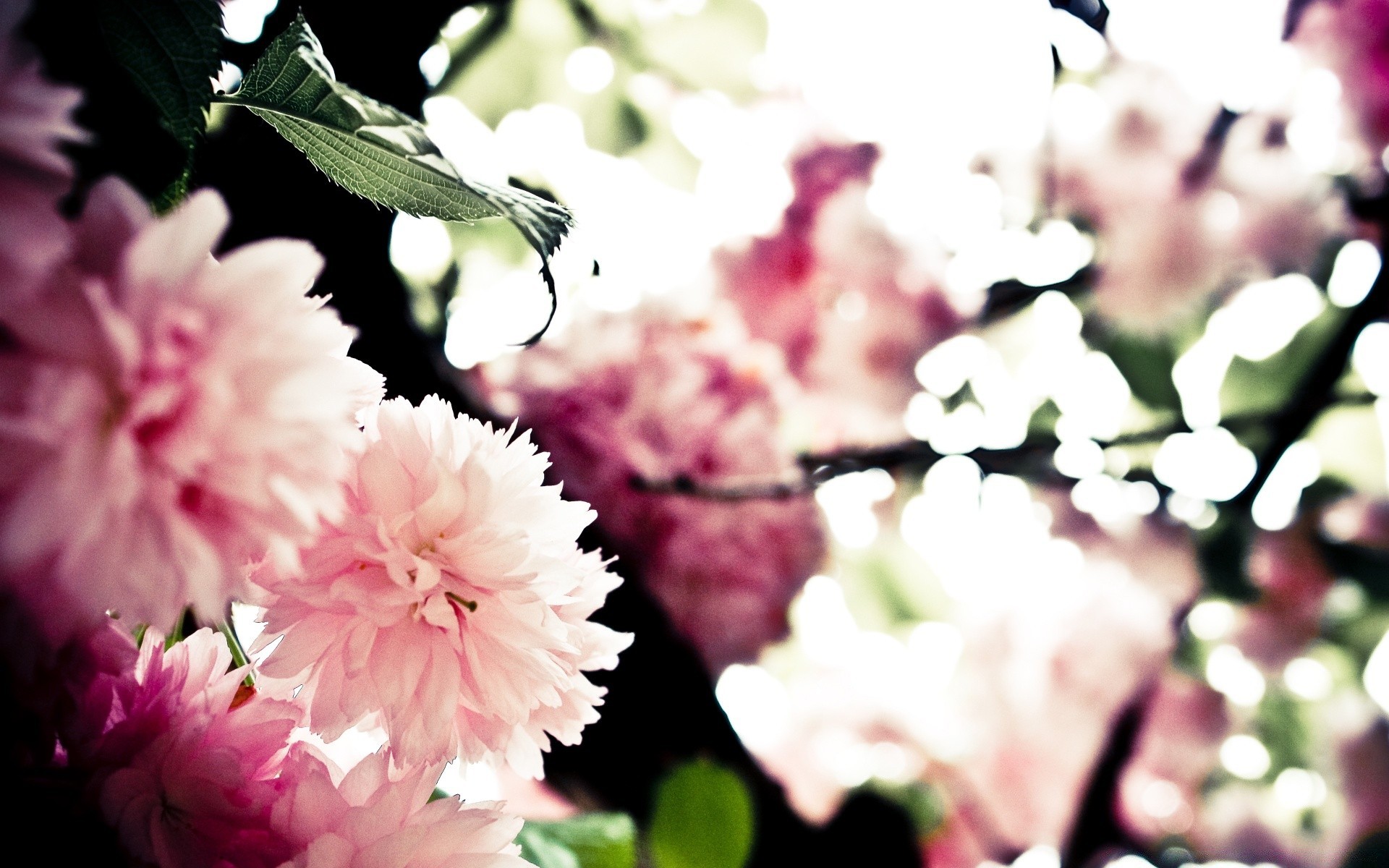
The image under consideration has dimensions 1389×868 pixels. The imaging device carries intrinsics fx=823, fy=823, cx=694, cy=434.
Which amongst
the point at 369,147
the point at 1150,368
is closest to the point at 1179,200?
the point at 1150,368

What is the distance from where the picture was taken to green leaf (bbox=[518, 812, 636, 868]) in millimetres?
321

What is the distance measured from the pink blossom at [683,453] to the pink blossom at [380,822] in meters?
0.46

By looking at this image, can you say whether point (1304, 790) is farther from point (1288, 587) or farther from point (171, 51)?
point (171, 51)

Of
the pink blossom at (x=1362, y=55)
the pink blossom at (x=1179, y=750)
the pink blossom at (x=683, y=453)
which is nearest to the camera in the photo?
the pink blossom at (x=683, y=453)

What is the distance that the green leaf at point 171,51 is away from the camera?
11 centimetres

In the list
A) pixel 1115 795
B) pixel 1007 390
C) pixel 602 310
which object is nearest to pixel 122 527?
pixel 602 310

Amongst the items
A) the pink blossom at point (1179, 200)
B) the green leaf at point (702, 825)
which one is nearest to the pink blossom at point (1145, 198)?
the pink blossom at point (1179, 200)

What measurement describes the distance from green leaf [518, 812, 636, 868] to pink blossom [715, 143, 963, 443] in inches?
21.0

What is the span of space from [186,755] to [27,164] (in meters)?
0.10

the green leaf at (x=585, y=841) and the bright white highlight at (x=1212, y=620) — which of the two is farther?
the bright white highlight at (x=1212, y=620)

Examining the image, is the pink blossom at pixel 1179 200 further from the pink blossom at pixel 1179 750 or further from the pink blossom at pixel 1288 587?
the pink blossom at pixel 1179 750

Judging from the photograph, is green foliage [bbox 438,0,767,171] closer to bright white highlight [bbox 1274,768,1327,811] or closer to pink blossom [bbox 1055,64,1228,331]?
pink blossom [bbox 1055,64,1228,331]

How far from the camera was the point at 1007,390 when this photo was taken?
83 centimetres

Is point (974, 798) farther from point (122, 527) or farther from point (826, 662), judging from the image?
point (122, 527)
